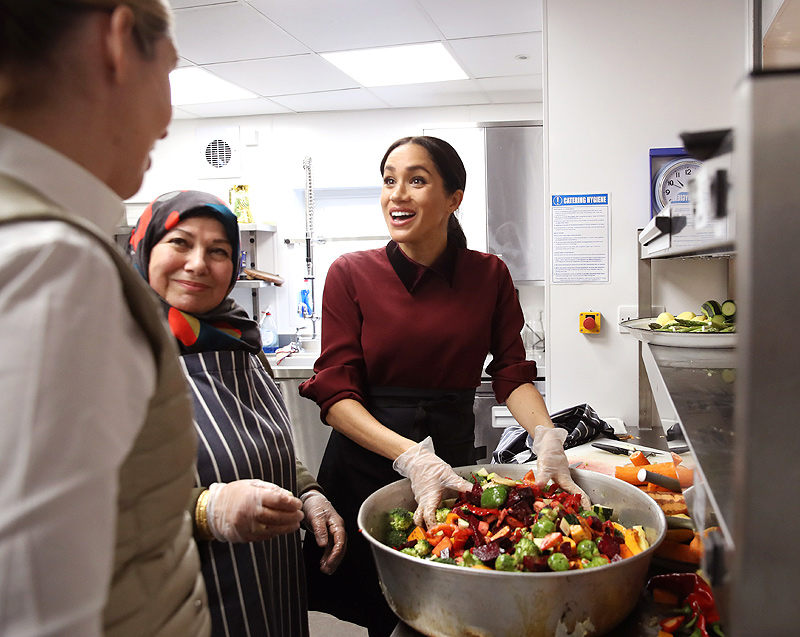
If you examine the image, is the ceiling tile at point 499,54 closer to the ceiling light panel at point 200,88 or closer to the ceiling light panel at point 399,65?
the ceiling light panel at point 399,65

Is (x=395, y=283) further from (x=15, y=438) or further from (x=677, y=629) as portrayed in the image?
(x=15, y=438)

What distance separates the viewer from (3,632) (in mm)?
441

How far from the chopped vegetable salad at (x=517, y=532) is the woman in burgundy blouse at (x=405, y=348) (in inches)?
18.7

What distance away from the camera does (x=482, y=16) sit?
3.35 meters

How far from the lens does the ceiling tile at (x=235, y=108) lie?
4.90m

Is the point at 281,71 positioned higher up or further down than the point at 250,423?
higher up

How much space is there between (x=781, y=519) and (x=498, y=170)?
3.54 meters

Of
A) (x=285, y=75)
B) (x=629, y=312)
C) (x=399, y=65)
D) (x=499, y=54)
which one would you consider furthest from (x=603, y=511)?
(x=285, y=75)

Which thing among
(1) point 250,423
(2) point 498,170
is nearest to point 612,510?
(1) point 250,423

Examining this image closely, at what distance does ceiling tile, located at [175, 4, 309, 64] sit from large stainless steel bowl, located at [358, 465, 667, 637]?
120 inches

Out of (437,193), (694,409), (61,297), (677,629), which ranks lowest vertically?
(677,629)

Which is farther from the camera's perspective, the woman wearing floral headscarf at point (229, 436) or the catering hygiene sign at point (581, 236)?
the catering hygiene sign at point (581, 236)

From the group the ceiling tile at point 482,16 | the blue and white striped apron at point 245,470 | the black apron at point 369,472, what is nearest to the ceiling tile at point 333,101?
the ceiling tile at point 482,16

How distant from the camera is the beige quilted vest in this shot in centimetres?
58
